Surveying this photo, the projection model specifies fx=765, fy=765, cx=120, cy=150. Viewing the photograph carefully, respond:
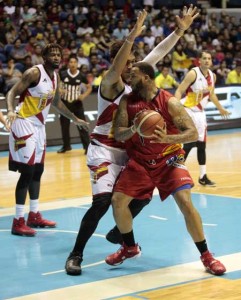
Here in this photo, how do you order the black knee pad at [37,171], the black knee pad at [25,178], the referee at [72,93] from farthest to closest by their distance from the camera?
the referee at [72,93]
the black knee pad at [37,171]
the black knee pad at [25,178]

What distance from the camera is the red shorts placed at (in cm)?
641

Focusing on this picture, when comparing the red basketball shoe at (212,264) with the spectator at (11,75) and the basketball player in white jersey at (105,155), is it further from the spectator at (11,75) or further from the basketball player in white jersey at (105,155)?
the spectator at (11,75)

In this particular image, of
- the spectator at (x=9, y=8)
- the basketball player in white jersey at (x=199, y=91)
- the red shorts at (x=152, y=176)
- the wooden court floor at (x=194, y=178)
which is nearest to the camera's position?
the wooden court floor at (x=194, y=178)

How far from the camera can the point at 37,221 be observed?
27.9 ft

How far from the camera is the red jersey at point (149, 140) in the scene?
6.39 metres

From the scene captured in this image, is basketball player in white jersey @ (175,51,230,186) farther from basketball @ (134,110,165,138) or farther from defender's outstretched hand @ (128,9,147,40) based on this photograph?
basketball @ (134,110,165,138)

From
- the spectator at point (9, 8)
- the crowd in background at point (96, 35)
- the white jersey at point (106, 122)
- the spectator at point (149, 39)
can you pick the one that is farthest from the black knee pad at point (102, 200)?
the spectator at point (149, 39)

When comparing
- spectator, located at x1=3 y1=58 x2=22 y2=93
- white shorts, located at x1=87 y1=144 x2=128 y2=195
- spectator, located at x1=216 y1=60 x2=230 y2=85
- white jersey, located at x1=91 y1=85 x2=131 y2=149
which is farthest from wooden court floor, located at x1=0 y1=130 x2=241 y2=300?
spectator, located at x1=216 y1=60 x2=230 y2=85

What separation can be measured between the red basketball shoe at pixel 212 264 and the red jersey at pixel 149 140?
3.02 ft

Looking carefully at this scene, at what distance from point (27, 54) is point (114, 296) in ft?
44.6

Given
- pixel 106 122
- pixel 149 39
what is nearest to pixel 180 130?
pixel 106 122

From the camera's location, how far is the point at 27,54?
18.8 meters

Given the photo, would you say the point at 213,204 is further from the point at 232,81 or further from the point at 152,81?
the point at 232,81

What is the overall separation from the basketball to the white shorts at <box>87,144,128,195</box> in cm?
62
